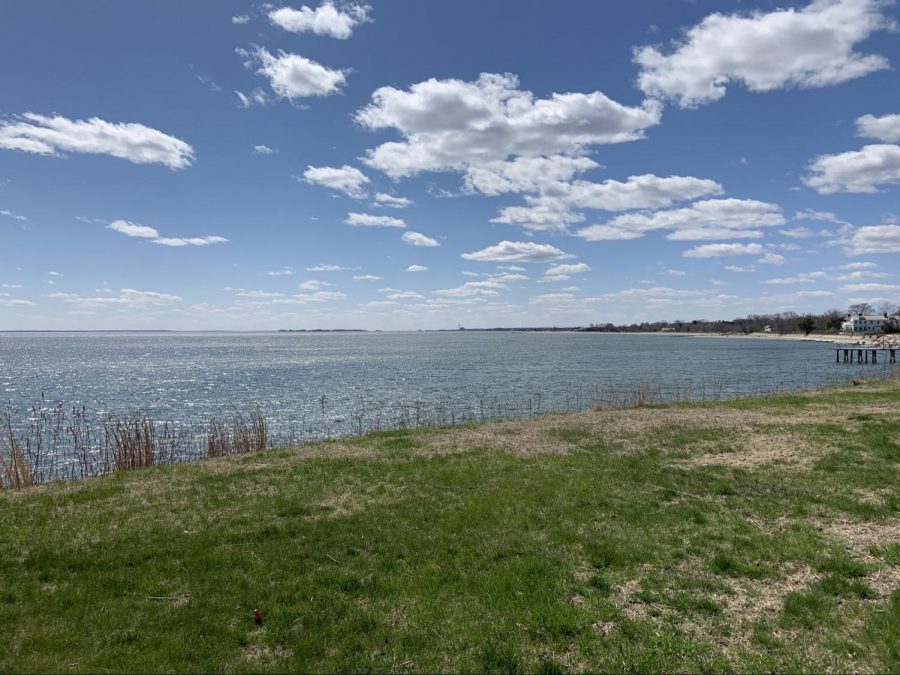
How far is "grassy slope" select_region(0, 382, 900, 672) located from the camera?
5629 millimetres

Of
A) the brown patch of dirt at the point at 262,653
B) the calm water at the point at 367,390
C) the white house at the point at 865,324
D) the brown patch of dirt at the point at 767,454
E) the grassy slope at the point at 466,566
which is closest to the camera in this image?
the brown patch of dirt at the point at 262,653

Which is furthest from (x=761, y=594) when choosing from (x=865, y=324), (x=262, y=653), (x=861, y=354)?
(x=865, y=324)

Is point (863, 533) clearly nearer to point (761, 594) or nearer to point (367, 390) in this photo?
point (761, 594)

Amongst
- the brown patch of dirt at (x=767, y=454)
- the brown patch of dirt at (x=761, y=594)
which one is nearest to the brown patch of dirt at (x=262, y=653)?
the brown patch of dirt at (x=761, y=594)

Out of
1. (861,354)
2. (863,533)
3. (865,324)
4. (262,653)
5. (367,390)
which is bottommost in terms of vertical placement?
(367,390)

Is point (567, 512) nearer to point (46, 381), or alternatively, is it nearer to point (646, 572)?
point (646, 572)

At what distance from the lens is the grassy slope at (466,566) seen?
Answer: 5.63 metres

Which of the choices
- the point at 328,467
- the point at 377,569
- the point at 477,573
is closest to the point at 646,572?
the point at 477,573

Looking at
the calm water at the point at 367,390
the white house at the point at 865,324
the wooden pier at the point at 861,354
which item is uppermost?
the white house at the point at 865,324

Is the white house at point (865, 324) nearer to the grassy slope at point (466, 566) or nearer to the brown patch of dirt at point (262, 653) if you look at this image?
the grassy slope at point (466, 566)

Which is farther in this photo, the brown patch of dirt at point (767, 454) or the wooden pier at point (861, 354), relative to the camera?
the wooden pier at point (861, 354)

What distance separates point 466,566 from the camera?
25.1ft

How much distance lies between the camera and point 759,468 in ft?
42.5

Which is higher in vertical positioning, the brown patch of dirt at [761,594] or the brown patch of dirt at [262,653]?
the brown patch of dirt at [761,594]
